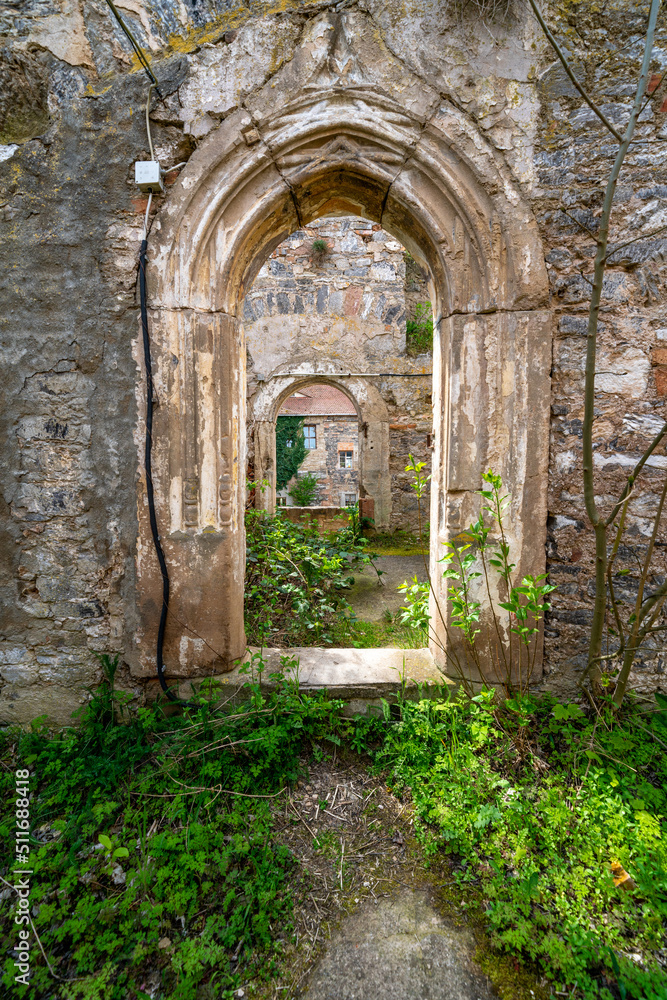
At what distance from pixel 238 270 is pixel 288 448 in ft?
47.6

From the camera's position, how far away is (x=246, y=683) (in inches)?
84.8

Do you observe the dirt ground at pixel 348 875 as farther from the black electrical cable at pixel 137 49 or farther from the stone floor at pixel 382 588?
the black electrical cable at pixel 137 49

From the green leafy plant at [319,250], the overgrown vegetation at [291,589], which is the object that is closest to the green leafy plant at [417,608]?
the overgrown vegetation at [291,589]

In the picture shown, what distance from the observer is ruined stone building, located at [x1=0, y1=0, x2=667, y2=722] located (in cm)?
202

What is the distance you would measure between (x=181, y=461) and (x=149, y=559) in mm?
487

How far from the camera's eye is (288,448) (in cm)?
1669

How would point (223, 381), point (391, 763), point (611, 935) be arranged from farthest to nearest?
point (223, 381)
point (391, 763)
point (611, 935)

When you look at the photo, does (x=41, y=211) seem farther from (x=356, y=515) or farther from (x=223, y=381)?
(x=356, y=515)

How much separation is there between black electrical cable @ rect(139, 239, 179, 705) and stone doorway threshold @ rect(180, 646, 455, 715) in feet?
0.63

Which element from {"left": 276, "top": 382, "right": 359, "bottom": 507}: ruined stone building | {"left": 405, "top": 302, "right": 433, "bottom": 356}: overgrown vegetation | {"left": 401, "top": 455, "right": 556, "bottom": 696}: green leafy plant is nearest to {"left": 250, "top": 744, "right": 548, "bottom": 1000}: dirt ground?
{"left": 401, "top": 455, "right": 556, "bottom": 696}: green leafy plant

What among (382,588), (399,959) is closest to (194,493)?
(399,959)

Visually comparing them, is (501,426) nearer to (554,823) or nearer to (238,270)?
(238,270)

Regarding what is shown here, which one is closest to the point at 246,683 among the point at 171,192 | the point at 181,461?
the point at 181,461

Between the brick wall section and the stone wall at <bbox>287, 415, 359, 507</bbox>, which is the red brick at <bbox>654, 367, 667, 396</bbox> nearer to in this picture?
the brick wall section
